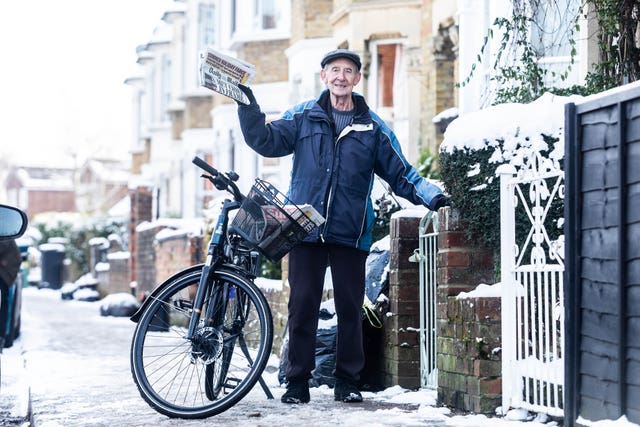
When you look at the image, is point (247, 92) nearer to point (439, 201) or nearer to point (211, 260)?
point (211, 260)

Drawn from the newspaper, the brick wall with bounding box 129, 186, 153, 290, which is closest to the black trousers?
the newspaper

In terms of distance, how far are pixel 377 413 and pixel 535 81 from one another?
3.57m

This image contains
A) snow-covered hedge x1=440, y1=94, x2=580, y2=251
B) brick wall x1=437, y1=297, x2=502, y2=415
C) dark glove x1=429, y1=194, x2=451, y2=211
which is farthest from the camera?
dark glove x1=429, y1=194, x2=451, y2=211

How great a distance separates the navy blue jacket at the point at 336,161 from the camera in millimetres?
6430

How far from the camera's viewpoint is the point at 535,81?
869cm

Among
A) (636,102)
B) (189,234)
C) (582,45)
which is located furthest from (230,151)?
(636,102)

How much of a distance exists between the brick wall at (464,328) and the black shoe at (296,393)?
0.73 meters

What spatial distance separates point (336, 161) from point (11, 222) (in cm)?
184

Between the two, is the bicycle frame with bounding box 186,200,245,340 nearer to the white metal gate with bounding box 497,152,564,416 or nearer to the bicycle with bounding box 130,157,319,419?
the bicycle with bounding box 130,157,319,419

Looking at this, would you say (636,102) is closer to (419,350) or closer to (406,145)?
(419,350)

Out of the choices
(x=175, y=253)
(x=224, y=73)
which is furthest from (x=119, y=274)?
A: (x=224, y=73)

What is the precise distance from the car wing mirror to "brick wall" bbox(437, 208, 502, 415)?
7.59 feet

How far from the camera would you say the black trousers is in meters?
6.51

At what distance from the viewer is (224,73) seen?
6074 millimetres
